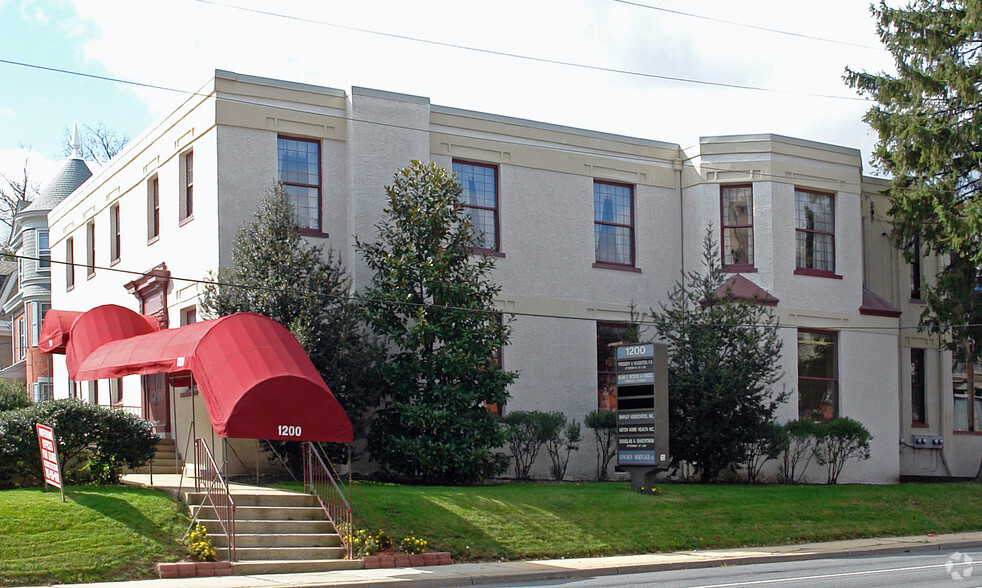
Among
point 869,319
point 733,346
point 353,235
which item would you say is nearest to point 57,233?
point 353,235

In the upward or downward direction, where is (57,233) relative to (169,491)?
upward

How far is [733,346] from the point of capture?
2631cm

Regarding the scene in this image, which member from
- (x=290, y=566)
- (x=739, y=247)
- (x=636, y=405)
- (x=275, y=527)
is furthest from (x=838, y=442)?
(x=290, y=566)

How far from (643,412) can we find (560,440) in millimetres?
3610

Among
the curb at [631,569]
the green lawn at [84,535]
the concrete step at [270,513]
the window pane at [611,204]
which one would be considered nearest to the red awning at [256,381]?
Result: the concrete step at [270,513]

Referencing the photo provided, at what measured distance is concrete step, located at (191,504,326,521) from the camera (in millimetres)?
18047

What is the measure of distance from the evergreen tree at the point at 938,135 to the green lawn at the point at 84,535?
2050 cm

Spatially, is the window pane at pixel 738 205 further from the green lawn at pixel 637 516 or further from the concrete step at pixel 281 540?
Result: the concrete step at pixel 281 540

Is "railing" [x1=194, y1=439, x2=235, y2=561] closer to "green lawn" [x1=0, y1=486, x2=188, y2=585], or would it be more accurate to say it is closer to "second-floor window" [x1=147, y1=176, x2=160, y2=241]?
"green lawn" [x1=0, y1=486, x2=188, y2=585]

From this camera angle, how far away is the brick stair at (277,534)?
55.8 ft

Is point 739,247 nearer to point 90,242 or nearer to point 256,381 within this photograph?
point 256,381

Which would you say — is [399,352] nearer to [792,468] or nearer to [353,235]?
→ [353,235]

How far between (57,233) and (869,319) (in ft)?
84.9

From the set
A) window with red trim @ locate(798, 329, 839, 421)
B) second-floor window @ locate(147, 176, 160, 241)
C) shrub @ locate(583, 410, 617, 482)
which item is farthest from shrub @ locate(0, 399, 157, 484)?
window with red trim @ locate(798, 329, 839, 421)
